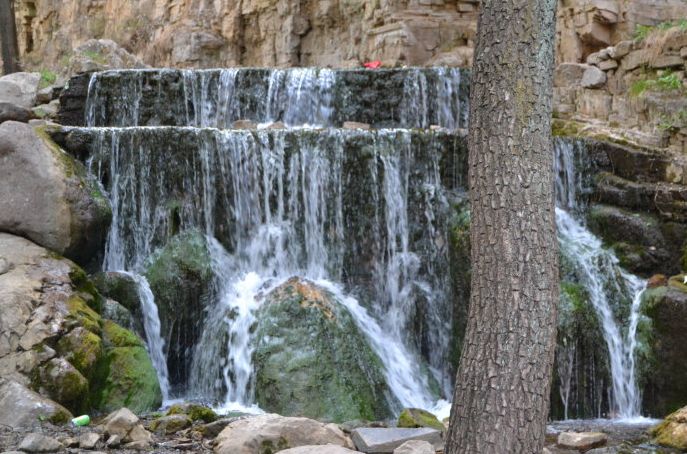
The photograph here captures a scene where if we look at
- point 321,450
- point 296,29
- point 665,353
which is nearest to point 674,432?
point 665,353

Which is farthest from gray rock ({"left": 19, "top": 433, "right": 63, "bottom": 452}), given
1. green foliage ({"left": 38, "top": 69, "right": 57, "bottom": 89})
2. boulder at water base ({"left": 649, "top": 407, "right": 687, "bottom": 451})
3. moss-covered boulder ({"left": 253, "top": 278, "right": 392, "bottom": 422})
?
green foliage ({"left": 38, "top": 69, "right": 57, "bottom": 89})

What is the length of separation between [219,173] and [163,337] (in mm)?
2048

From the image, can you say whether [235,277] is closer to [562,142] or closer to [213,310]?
[213,310]

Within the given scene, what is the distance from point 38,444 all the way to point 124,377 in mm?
2274

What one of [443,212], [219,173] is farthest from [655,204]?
[219,173]

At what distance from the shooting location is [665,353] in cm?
870

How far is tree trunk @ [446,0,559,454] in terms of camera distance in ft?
13.4

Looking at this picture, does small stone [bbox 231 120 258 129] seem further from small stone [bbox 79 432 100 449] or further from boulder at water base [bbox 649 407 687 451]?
boulder at water base [bbox 649 407 687 451]

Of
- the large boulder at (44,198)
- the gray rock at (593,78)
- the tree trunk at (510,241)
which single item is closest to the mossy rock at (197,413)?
the large boulder at (44,198)

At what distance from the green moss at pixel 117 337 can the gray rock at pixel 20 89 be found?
5.66 metres

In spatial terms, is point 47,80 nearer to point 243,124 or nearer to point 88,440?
point 243,124

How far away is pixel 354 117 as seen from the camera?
13.0m

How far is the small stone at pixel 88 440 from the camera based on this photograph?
579 cm

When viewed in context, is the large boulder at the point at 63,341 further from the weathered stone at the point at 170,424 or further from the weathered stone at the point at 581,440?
the weathered stone at the point at 581,440
